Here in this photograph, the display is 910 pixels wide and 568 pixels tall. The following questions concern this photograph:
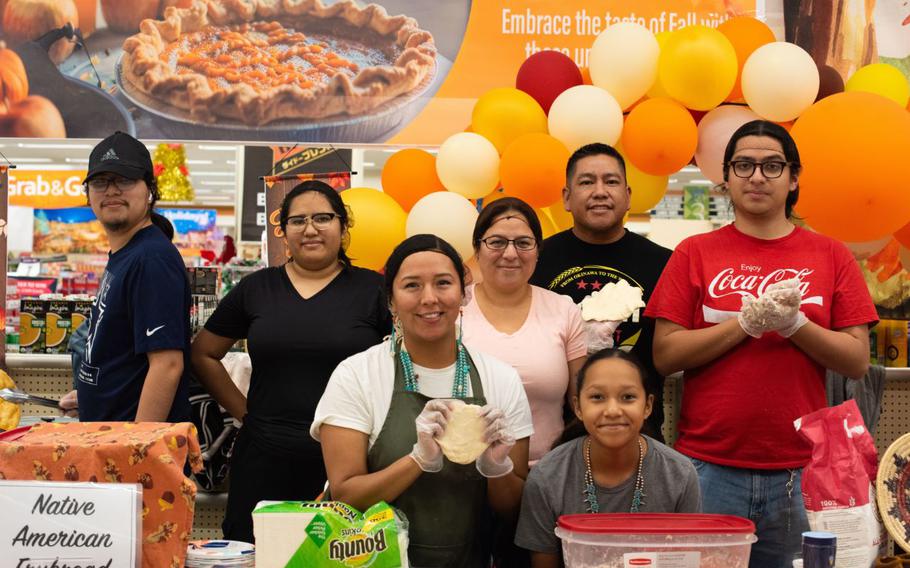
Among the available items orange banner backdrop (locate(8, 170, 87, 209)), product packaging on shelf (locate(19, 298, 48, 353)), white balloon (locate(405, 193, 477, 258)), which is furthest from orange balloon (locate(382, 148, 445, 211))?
orange banner backdrop (locate(8, 170, 87, 209))

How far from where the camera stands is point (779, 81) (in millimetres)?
3803

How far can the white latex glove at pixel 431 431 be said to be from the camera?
189 cm

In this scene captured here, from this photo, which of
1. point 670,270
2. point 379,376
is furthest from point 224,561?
point 670,270

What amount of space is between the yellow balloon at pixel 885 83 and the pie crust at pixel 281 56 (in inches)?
120

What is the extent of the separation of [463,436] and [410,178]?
256 centimetres

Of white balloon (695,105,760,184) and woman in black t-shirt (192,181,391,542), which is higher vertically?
white balloon (695,105,760,184)

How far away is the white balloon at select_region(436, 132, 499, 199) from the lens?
402 centimetres

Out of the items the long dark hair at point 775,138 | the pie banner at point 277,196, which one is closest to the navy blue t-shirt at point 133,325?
the long dark hair at point 775,138

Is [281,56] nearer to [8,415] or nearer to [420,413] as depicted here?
[8,415]

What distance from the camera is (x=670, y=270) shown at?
8.63 ft

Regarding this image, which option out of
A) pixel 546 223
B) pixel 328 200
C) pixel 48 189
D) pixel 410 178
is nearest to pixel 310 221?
pixel 328 200

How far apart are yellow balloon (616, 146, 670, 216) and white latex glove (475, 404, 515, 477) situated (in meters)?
2.35

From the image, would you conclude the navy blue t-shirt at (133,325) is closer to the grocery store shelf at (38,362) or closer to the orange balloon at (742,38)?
the grocery store shelf at (38,362)

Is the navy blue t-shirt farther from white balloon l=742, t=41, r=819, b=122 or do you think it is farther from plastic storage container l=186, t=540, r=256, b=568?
white balloon l=742, t=41, r=819, b=122
